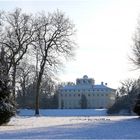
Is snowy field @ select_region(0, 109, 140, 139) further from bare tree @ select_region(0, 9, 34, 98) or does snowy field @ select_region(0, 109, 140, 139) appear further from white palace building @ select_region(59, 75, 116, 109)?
white palace building @ select_region(59, 75, 116, 109)

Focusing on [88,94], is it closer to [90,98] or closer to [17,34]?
[90,98]

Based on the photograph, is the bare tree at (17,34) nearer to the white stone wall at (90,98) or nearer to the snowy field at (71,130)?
the snowy field at (71,130)

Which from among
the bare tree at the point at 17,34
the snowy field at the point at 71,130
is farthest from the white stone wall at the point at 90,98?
the snowy field at the point at 71,130

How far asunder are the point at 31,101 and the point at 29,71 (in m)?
39.5

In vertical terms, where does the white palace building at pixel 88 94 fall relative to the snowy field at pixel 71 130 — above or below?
above

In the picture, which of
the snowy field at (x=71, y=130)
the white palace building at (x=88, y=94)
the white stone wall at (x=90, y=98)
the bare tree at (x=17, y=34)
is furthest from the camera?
the white palace building at (x=88, y=94)

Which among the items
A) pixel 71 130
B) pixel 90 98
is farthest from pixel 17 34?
pixel 90 98

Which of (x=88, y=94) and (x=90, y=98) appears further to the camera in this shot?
(x=88, y=94)

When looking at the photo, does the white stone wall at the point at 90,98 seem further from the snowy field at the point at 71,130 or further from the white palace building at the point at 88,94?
the snowy field at the point at 71,130

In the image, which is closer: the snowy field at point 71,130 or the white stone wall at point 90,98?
the snowy field at point 71,130

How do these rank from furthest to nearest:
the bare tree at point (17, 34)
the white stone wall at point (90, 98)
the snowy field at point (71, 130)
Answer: the white stone wall at point (90, 98) → the bare tree at point (17, 34) → the snowy field at point (71, 130)

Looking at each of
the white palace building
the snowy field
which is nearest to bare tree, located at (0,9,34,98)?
the snowy field

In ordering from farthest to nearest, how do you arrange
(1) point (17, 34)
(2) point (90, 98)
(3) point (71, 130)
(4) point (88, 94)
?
(4) point (88, 94), (2) point (90, 98), (1) point (17, 34), (3) point (71, 130)

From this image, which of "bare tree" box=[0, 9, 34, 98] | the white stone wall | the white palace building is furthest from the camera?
the white palace building
